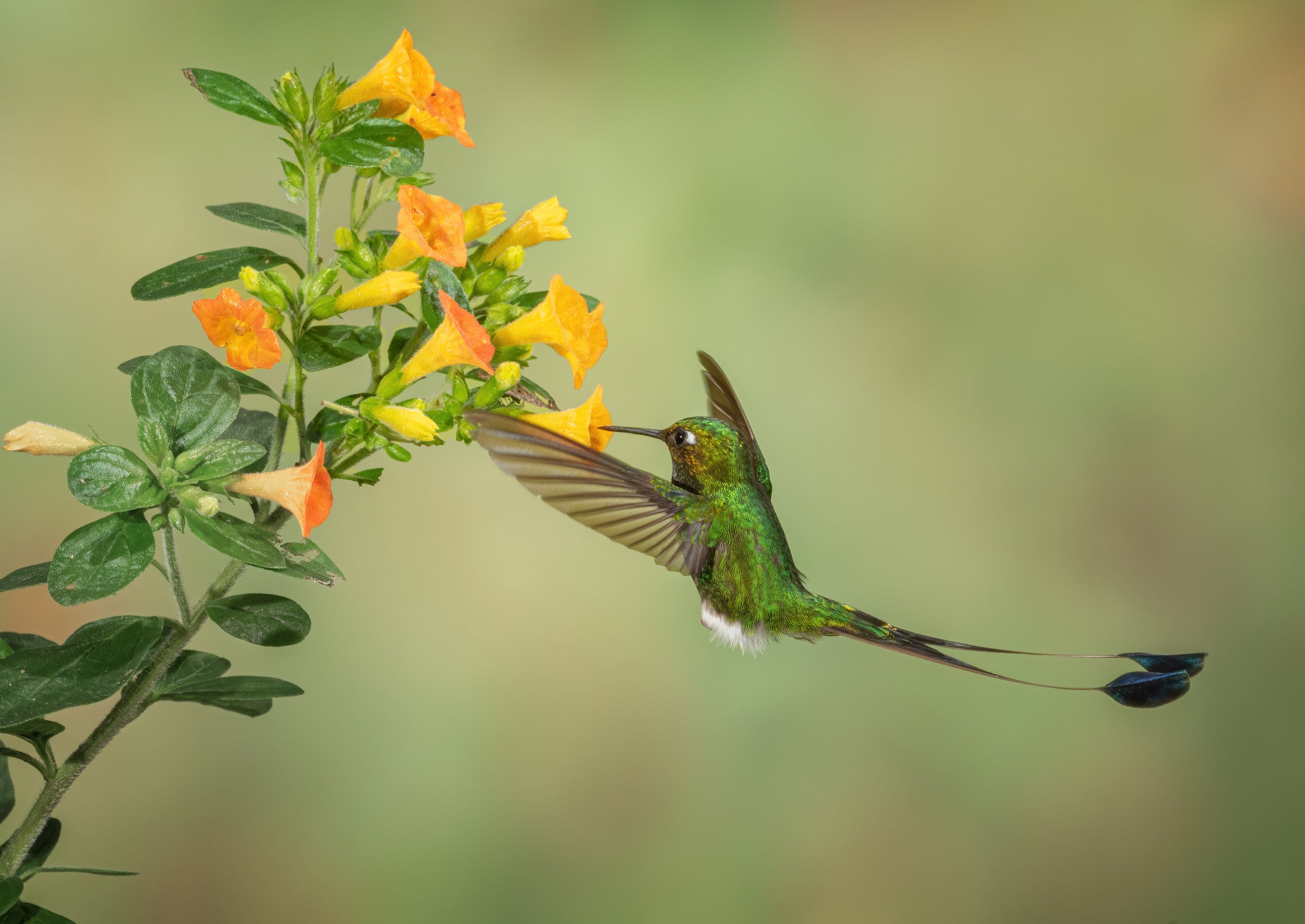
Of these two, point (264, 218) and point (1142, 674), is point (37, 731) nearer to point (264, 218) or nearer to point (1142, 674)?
point (264, 218)

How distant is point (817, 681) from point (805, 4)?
63.0 inches

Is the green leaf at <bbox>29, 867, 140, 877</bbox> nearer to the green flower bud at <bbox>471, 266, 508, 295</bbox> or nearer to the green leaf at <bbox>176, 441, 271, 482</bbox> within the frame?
the green leaf at <bbox>176, 441, 271, 482</bbox>

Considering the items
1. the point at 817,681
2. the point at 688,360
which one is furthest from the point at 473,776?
the point at 688,360

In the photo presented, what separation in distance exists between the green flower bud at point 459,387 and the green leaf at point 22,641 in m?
0.52

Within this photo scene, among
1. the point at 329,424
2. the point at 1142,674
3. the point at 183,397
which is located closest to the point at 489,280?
the point at 329,424

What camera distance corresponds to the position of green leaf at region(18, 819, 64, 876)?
3.82 feet

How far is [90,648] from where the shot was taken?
101cm

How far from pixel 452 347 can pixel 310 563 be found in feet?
0.81

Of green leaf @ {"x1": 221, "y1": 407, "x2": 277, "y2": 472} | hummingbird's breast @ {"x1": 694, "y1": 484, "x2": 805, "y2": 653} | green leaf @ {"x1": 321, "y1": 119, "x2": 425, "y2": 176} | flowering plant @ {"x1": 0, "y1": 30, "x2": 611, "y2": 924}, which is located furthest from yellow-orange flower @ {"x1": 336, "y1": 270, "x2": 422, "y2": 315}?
hummingbird's breast @ {"x1": 694, "y1": 484, "x2": 805, "y2": 653}

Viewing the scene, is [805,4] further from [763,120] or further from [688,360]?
[688,360]

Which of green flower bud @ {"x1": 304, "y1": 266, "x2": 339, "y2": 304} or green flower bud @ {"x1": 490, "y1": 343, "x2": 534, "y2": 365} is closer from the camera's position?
green flower bud @ {"x1": 304, "y1": 266, "x2": 339, "y2": 304}

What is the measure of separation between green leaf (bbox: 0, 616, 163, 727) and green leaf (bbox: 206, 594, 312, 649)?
0.06m

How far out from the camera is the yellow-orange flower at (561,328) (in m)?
1.11

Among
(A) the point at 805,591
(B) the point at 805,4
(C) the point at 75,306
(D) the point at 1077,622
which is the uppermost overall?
(B) the point at 805,4
